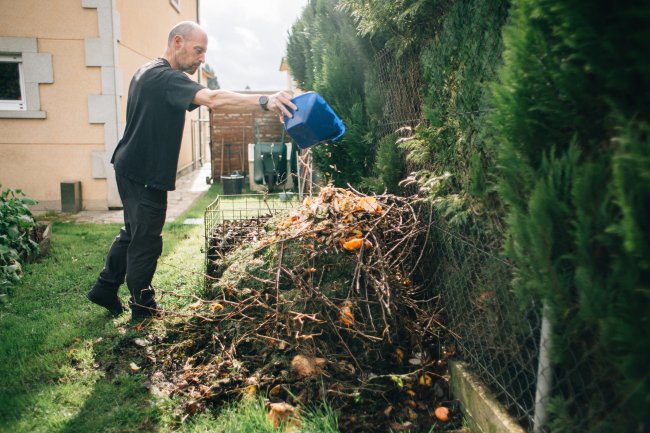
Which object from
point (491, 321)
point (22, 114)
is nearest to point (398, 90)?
point (491, 321)

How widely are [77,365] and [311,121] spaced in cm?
223

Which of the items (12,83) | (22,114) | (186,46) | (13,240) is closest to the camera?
(186,46)

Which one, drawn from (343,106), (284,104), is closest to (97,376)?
(284,104)

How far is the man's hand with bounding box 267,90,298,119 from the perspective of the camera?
345 cm

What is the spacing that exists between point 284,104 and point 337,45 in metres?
2.21

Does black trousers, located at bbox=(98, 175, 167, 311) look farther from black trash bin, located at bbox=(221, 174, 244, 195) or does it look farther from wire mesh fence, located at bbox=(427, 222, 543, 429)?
black trash bin, located at bbox=(221, 174, 244, 195)

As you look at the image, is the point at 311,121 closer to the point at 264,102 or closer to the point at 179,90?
the point at 264,102

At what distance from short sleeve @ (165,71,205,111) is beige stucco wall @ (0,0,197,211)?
5.54m

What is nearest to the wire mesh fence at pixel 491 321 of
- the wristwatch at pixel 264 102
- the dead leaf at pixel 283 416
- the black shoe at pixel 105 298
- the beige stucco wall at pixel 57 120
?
the dead leaf at pixel 283 416

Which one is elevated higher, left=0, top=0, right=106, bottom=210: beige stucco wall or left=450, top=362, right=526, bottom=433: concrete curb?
left=0, top=0, right=106, bottom=210: beige stucco wall

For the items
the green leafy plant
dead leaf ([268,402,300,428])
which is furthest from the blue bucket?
the green leafy plant

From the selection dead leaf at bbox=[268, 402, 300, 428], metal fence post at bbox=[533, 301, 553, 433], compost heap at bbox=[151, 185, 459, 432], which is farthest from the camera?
compost heap at bbox=[151, 185, 459, 432]

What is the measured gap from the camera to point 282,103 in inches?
137

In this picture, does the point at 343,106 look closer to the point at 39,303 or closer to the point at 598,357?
the point at 39,303
